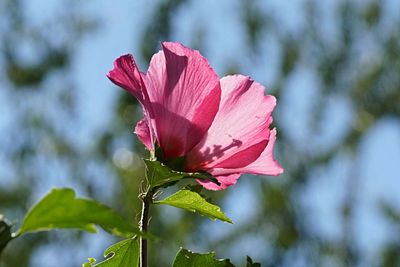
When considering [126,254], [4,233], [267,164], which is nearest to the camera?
[4,233]

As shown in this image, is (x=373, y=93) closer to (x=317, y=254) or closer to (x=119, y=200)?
(x=317, y=254)

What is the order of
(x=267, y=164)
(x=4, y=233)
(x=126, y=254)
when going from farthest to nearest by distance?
(x=267, y=164)
(x=126, y=254)
(x=4, y=233)

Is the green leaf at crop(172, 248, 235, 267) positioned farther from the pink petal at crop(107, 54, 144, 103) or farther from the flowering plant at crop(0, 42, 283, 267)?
the pink petal at crop(107, 54, 144, 103)

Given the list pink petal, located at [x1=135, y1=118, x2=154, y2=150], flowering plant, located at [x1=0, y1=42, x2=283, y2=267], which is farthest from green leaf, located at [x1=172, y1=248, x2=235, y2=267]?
pink petal, located at [x1=135, y1=118, x2=154, y2=150]

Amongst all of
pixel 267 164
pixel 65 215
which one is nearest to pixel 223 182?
pixel 267 164

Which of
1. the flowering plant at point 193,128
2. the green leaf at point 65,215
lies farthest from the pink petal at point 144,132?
the green leaf at point 65,215

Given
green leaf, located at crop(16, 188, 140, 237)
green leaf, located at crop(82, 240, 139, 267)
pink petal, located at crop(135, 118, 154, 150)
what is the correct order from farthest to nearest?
pink petal, located at crop(135, 118, 154, 150), green leaf, located at crop(82, 240, 139, 267), green leaf, located at crop(16, 188, 140, 237)

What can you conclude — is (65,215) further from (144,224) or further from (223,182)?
(223,182)
